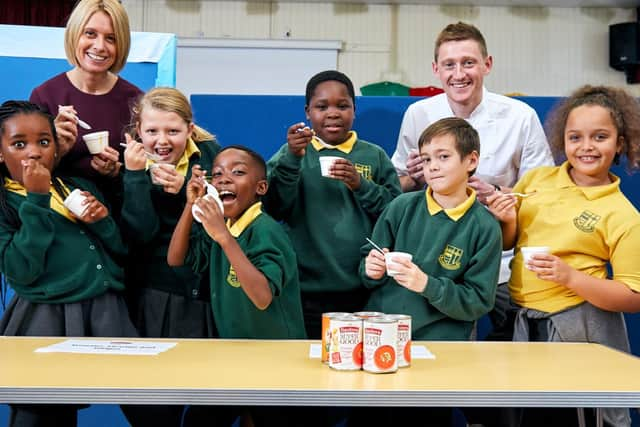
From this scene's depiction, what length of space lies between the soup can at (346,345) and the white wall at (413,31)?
8.22 m

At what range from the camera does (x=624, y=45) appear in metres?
9.19

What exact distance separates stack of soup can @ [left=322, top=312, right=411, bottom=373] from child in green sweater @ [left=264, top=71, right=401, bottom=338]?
3.00ft

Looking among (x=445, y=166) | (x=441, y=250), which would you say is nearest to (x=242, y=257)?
(x=441, y=250)

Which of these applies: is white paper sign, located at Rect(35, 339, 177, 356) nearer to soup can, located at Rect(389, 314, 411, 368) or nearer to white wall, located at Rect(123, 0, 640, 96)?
soup can, located at Rect(389, 314, 411, 368)

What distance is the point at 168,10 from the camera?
31.0 feet

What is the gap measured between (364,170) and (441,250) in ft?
1.75

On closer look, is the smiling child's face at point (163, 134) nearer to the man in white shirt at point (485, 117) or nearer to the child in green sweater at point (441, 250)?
the child in green sweater at point (441, 250)

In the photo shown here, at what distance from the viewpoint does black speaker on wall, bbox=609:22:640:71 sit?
909cm

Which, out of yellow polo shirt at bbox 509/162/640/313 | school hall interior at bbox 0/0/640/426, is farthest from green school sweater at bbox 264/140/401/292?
school hall interior at bbox 0/0/640/426

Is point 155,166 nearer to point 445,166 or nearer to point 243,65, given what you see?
point 445,166

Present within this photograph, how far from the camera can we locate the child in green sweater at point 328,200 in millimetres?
2604

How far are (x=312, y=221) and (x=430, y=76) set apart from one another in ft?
24.0

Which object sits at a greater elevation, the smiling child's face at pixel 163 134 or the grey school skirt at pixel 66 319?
the smiling child's face at pixel 163 134

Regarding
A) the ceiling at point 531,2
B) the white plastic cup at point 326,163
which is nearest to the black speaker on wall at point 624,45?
the ceiling at point 531,2
